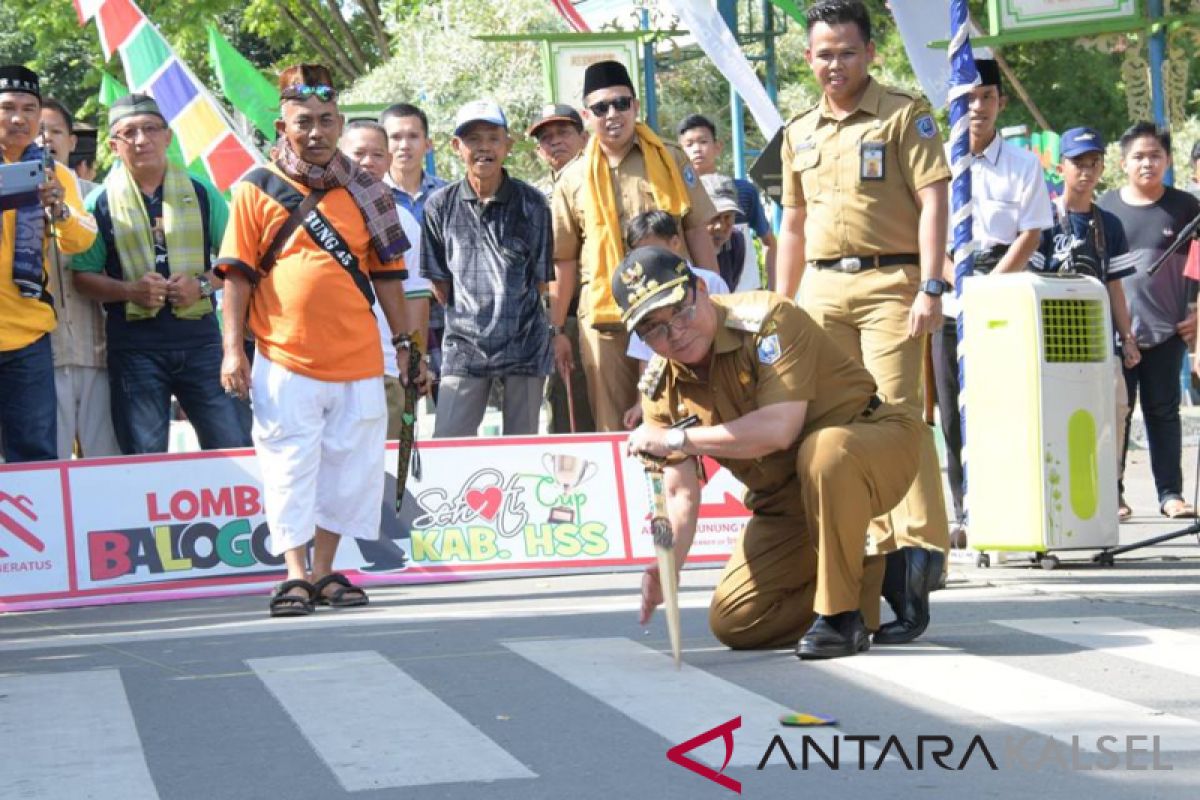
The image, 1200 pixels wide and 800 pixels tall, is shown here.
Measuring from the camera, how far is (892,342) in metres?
8.65

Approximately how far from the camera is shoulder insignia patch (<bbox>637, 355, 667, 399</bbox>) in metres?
7.25

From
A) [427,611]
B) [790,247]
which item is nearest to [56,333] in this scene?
[427,611]

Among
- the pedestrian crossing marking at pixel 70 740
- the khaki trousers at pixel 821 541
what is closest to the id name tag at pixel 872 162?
the khaki trousers at pixel 821 541

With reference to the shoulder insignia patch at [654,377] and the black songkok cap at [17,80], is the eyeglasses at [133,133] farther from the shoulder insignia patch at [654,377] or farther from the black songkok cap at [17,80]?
the shoulder insignia patch at [654,377]

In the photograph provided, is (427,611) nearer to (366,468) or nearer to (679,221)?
(366,468)

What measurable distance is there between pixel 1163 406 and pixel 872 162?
4.30m

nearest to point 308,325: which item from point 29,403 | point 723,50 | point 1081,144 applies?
point 29,403

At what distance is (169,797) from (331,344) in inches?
164

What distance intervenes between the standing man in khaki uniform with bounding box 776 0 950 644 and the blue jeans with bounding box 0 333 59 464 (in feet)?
12.5

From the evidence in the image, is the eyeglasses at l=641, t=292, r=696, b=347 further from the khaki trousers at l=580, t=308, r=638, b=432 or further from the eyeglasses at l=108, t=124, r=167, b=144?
the eyeglasses at l=108, t=124, r=167, b=144

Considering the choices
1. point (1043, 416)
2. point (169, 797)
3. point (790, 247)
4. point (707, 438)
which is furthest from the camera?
point (1043, 416)

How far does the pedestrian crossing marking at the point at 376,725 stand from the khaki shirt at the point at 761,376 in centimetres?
130

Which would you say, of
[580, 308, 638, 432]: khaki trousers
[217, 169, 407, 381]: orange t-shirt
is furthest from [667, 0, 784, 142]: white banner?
[217, 169, 407, 381]: orange t-shirt

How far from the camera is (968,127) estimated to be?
10.3 metres
